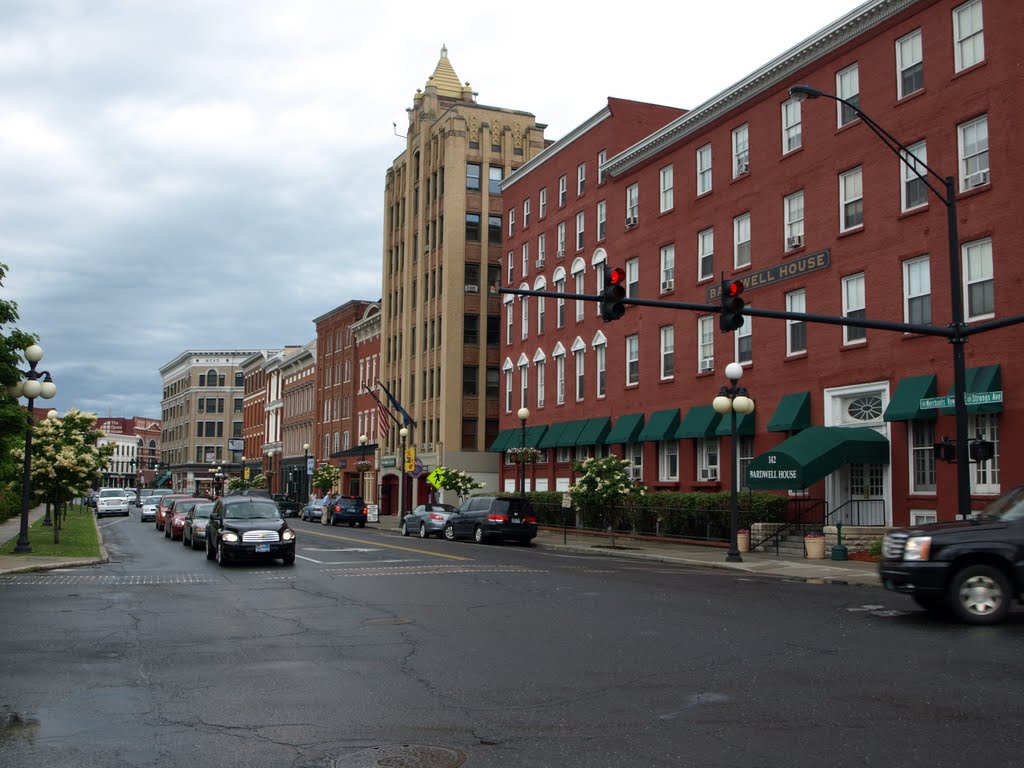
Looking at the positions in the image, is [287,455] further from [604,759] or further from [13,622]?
[604,759]

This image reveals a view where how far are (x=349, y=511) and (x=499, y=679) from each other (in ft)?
154

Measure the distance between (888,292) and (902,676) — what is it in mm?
21584

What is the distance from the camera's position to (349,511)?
2186 inches

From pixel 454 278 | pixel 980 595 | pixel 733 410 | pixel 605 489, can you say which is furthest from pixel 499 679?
pixel 454 278

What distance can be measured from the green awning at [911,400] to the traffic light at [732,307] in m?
10.2

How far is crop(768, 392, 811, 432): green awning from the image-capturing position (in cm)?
3203

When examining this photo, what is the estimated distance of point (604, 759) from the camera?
6840 millimetres

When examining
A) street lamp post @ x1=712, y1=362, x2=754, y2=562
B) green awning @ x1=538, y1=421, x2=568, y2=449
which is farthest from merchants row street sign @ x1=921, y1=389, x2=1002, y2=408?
green awning @ x1=538, y1=421, x2=568, y2=449

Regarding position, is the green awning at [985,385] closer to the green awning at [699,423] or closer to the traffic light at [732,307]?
the traffic light at [732,307]

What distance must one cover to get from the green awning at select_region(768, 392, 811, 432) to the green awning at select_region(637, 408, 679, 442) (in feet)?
20.8

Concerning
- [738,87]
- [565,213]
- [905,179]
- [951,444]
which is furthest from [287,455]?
[951,444]

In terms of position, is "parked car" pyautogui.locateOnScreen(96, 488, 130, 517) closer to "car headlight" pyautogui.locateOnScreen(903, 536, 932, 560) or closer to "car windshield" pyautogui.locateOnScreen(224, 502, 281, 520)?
"car windshield" pyautogui.locateOnScreen(224, 502, 281, 520)

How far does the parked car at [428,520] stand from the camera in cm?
4041

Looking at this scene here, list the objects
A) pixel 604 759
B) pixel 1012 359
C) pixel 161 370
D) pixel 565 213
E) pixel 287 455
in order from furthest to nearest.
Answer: pixel 161 370, pixel 287 455, pixel 565 213, pixel 1012 359, pixel 604 759
